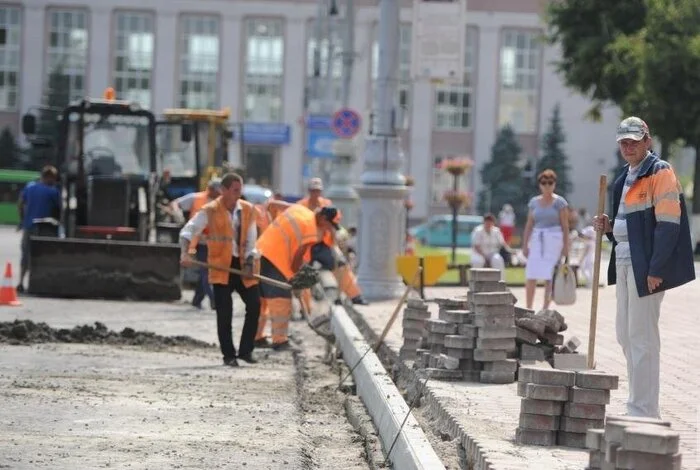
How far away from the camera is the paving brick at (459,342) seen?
38.1 feet

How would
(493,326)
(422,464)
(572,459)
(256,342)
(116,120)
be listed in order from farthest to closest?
(116,120) < (256,342) < (493,326) < (572,459) < (422,464)

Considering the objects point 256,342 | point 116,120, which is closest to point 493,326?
point 256,342

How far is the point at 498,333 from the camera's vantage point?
11508mm

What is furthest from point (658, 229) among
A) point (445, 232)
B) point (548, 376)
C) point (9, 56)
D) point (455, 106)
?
point (9, 56)

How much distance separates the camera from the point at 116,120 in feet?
85.4

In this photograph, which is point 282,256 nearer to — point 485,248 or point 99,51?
point 485,248

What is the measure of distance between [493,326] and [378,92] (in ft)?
40.7

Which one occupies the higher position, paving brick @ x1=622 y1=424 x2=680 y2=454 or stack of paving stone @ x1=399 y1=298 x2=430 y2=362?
paving brick @ x1=622 y1=424 x2=680 y2=454

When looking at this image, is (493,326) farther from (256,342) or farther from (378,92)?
(378,92)

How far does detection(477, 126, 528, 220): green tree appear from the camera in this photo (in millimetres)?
77438

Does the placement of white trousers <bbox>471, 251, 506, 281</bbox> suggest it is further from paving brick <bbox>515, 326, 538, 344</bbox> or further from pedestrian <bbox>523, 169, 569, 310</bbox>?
paving brick <bbox>515, 326, 538, 344</bbox>

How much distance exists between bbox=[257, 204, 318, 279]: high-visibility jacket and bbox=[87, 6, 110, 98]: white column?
205 ft

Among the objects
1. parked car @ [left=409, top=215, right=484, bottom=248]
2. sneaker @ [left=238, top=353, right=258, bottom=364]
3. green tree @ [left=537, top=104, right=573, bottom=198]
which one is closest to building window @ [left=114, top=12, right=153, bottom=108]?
parked car @ [left=409, top=215, right=484, bottom=248]

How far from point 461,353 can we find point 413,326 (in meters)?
2.07
